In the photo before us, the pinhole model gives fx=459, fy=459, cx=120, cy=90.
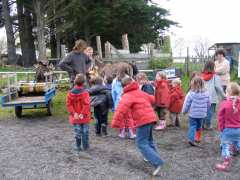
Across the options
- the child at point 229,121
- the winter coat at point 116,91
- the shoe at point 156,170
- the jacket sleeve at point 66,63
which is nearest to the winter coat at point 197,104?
the child at point 229,121

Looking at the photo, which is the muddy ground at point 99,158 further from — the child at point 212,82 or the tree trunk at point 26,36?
the tree trunk at point 26,36

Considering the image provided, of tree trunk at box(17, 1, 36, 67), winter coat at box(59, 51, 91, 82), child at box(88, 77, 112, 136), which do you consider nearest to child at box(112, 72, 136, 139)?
child at box(88, 77, 112, 136)

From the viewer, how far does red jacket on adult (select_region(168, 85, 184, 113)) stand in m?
9.93

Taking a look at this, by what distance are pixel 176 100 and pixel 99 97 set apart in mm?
1822

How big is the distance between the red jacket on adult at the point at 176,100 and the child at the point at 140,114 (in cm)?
341

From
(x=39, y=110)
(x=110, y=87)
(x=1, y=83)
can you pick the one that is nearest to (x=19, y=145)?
(x=110, y=87)

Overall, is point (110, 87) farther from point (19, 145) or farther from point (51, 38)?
point (51, 38)

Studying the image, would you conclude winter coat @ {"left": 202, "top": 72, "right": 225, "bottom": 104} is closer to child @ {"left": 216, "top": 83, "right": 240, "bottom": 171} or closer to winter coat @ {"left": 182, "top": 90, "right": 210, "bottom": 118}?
winter coat @ {"left": 182, "top": 90, "right": 210, "bottom": 118}

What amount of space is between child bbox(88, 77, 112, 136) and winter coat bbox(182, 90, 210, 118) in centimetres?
173

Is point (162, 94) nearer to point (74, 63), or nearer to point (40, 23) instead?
point (74, 63)

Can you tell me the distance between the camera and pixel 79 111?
7.67m

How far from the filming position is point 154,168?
261 inches

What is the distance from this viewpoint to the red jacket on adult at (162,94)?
9836 millimetres

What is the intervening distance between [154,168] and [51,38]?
103 feet
